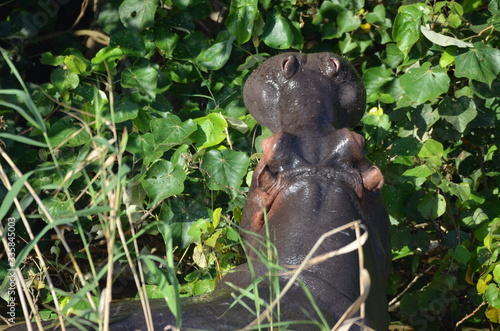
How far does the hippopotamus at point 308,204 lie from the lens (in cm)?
150

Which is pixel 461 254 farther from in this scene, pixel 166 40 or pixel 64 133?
pixel 64 133

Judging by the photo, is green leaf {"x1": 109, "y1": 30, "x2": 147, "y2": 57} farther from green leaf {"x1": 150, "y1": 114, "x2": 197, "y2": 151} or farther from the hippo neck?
the hippo neck

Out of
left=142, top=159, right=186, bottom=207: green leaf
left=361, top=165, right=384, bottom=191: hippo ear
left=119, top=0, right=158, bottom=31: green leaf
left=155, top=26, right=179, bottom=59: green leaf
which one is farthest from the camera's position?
left=155, top=26, right=179, bottom=59: green leaf

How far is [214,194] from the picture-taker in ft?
9.00

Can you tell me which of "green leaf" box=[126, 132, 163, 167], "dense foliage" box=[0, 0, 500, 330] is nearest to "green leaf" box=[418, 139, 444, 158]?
"dense foliage" box=[0, 0, 500, 330]

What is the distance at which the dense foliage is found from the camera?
8.54 feet

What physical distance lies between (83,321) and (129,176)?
1471 millimetres

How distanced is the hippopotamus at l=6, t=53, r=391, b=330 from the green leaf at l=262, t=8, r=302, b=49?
3.59 ft

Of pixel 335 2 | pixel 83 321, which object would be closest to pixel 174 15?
pixel 335 2

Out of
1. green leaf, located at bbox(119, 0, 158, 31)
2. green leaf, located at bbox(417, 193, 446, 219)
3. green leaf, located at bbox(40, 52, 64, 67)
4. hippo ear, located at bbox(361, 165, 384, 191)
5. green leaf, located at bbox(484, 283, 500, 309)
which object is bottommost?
green leaf, located at bbox(484, 283, 500, 309)

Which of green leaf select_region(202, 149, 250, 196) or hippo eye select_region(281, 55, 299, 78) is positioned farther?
green leaf select_region(202, 149, 250, 196)

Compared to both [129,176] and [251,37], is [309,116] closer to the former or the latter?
[129,176]

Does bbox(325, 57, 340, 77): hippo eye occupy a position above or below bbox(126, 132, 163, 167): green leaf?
above

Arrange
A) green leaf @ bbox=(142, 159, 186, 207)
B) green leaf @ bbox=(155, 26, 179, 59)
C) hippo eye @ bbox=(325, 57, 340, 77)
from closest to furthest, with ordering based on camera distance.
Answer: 1. hippo eye @ bbox=(325, 57, 340, 77)
2. green leaf @ bbox=(142, 159, 186, 207)
3. green leaf @ bbox=(155, 26, 179, 59)
